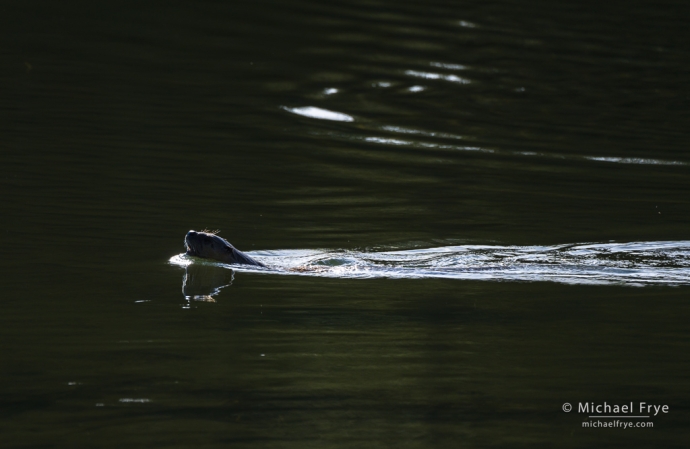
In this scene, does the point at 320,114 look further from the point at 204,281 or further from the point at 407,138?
the point at 204,281

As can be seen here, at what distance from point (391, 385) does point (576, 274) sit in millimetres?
3744

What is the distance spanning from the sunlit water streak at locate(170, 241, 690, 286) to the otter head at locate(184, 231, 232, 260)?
9 centimetres

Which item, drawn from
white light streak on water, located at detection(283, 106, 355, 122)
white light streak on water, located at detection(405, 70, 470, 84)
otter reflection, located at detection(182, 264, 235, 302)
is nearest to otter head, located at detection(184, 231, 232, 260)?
otter reflection, located at detection(182, 264, 235, 302)

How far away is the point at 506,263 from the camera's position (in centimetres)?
971

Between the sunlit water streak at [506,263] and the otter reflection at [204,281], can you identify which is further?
the sunlit water streak at [506,263]

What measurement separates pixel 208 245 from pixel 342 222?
2041 millimetres

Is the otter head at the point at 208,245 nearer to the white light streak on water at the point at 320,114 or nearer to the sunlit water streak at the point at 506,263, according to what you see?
the sunlit water streak at the point at 506,263

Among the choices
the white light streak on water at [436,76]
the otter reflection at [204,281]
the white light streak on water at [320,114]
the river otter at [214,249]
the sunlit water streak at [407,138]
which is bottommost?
the otter reflection at [204,281]

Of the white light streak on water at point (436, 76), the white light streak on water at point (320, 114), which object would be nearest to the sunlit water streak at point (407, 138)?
the white light streak on water at point (320, 114)

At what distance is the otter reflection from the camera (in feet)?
27.2

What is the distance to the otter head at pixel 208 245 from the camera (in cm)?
957

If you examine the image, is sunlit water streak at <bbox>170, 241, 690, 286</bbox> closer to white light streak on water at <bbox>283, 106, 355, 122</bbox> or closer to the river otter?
the river otter

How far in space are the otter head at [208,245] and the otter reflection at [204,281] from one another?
140mm

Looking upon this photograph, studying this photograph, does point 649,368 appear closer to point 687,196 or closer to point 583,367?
point 583,367
